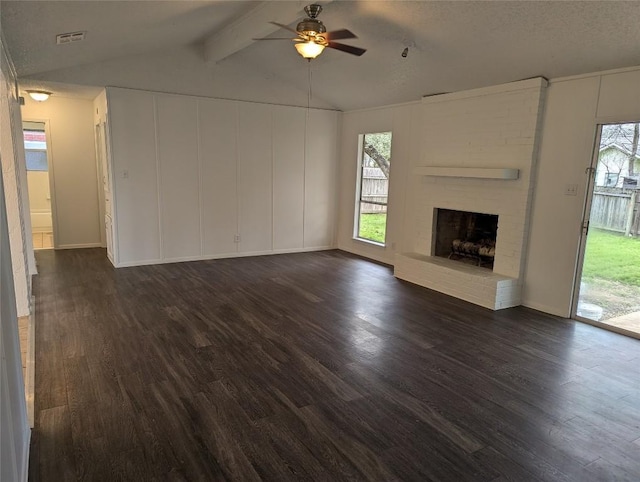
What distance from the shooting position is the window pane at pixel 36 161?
8773mm

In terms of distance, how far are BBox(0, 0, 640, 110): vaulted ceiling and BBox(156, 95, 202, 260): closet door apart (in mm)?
334

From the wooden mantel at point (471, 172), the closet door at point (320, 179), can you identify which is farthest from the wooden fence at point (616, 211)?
the closet door at point (320, 179)

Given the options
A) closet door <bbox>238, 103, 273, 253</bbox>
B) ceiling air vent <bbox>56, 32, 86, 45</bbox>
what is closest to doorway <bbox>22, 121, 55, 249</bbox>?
closet door <bbox>238, 103, 273, 253</bbox>

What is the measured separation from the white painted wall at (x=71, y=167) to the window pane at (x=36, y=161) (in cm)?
214

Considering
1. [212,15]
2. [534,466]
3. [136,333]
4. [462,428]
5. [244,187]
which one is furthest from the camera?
[244,187]

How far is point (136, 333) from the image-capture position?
3.84 meters

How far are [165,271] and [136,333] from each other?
7.53ft

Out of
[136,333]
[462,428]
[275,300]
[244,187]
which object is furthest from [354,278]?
[462,428]

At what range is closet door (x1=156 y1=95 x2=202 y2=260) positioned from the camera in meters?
6.25

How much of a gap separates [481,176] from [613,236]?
1.47 m

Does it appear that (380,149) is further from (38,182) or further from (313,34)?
(38,182)

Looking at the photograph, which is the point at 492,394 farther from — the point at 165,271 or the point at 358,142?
the point at 358,142

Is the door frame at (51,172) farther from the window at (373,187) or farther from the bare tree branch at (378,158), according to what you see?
the bare tree branch at (378,158)

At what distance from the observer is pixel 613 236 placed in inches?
165
